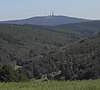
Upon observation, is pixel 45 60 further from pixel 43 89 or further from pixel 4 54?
pixel 43 89

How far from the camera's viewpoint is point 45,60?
110 meters

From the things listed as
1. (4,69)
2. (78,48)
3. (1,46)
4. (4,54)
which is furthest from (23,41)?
(4,69)

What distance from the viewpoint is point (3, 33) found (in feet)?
639

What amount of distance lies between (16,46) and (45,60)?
238 feet

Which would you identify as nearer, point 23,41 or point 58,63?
point 58,63

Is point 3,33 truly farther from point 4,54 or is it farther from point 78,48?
point 78,48

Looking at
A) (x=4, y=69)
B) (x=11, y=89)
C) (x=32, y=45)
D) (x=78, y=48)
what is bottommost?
(x=32, y=45)

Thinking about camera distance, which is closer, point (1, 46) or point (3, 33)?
point (1, 46)

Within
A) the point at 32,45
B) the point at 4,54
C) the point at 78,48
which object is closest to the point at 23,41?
the point at 32,45

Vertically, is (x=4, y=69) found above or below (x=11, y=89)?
below

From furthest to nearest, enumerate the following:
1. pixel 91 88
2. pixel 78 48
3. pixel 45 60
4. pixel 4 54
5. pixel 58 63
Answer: pixel 4 54 < pixel 78 48 < pixel 45 60 < pixel 58 63 < pixel 91 88

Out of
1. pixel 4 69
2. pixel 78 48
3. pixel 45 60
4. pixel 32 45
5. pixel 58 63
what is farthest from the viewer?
pixel 32 45

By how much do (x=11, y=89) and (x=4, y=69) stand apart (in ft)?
21.8

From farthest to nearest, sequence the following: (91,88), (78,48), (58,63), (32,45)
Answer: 1. (32,45)
2. (78,48)
3. (58,63)
4. (91,88)
